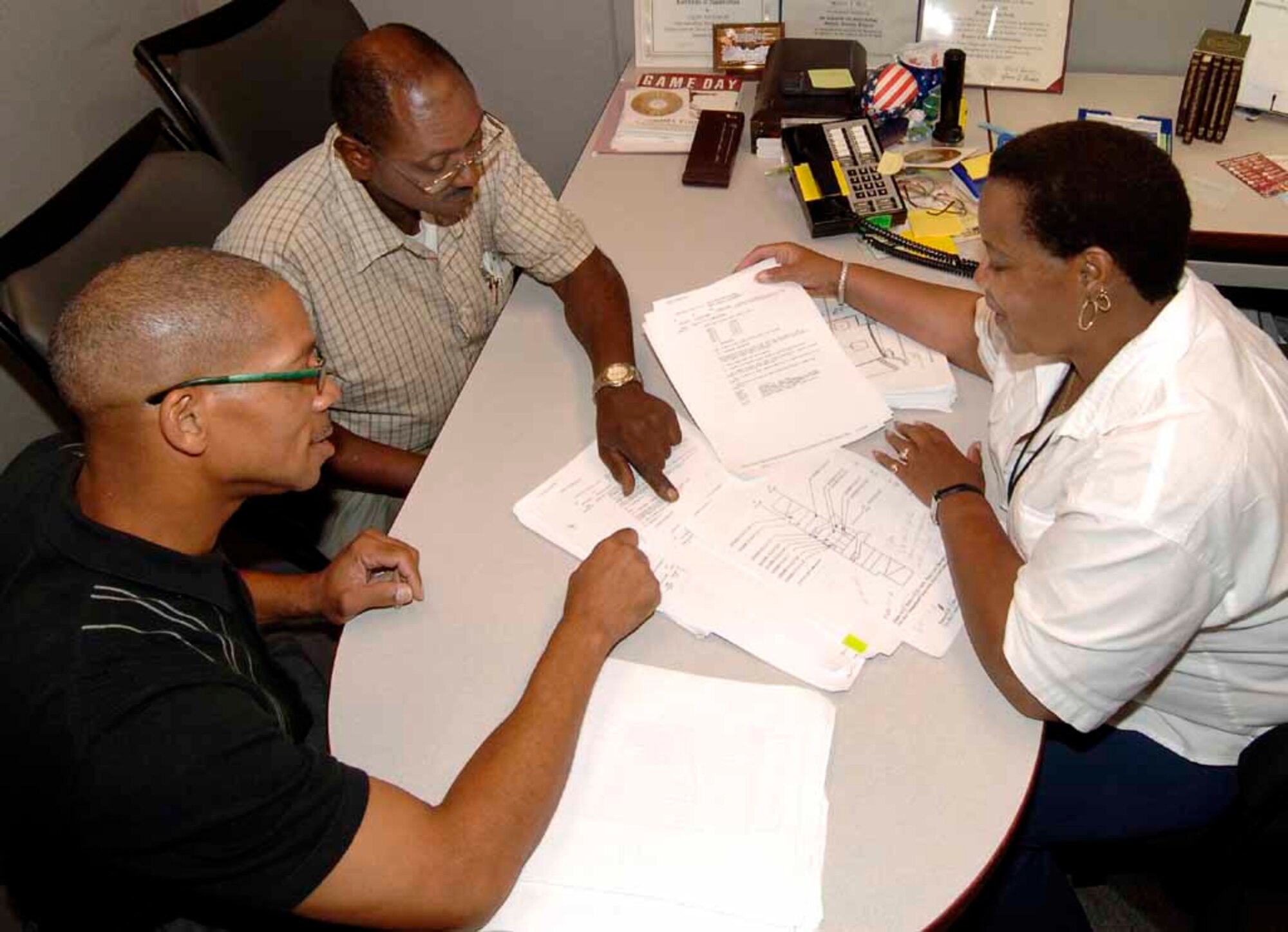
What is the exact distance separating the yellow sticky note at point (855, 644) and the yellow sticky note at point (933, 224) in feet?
2.87

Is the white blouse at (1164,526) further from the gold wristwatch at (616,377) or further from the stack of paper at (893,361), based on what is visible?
the gold wristwatch at (616,377)

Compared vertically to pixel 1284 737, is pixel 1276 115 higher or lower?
higher

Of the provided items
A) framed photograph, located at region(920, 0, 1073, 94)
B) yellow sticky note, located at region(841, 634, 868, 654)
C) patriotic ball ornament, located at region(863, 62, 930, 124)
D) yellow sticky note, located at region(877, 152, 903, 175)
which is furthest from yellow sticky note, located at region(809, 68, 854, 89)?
yellow sticky note, located at region(841, 634, 868, 654)

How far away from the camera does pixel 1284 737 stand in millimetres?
1087

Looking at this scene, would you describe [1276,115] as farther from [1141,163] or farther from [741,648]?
[741,648]

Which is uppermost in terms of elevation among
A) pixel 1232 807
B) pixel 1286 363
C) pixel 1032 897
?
pixel 1286 363

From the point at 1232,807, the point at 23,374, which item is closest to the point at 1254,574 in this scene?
the point at 1232,807

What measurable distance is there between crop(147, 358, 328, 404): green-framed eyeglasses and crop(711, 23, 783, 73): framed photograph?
1.45 meters

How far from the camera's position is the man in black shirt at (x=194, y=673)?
834 millimetres

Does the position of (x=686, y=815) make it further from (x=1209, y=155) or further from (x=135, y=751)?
(x=1209, y=155)

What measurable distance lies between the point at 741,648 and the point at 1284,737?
59 cm

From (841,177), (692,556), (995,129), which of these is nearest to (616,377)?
(692,556)

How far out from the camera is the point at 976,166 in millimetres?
1868

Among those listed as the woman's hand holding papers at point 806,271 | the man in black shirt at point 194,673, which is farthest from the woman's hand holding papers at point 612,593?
the woman's hand holding papers at point 806,271
